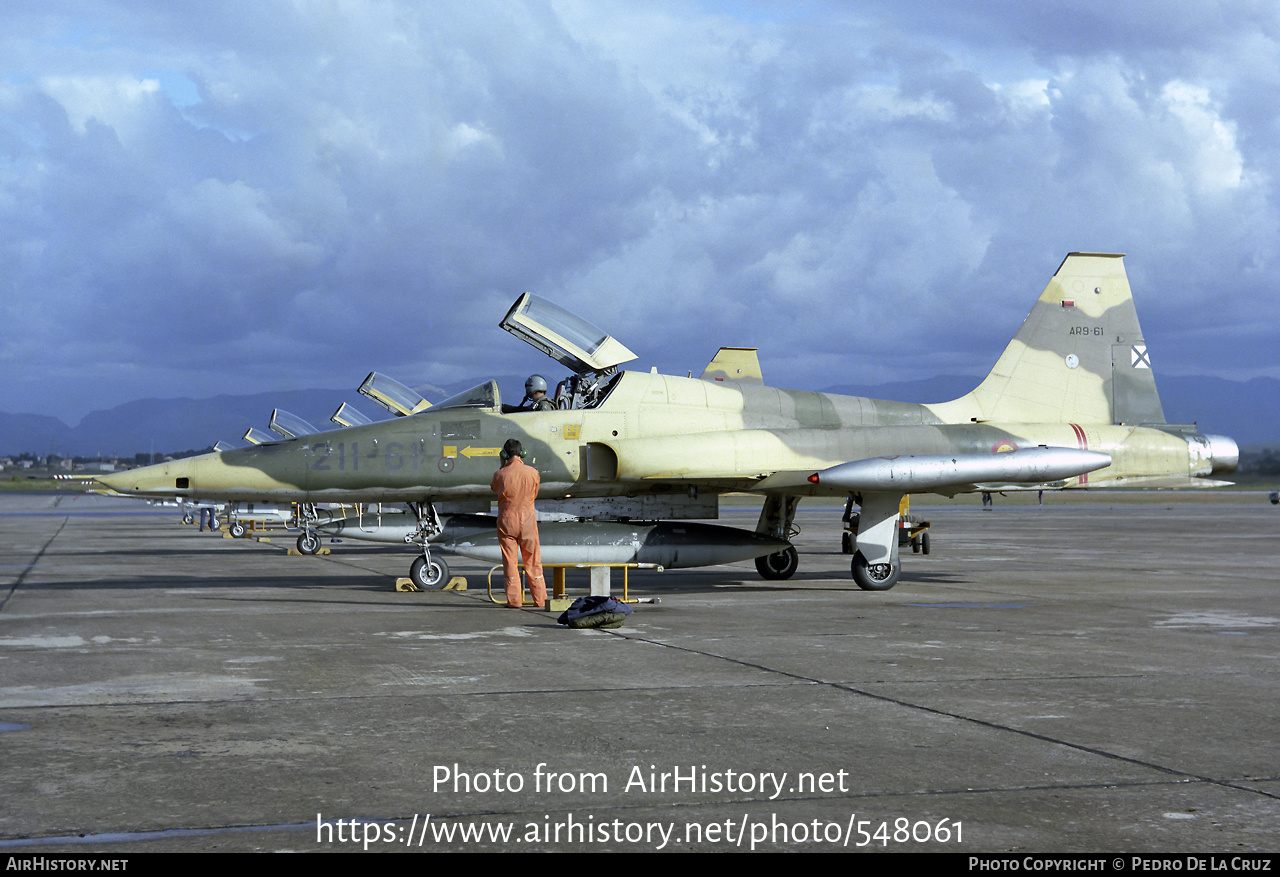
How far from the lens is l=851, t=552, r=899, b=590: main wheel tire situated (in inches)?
558

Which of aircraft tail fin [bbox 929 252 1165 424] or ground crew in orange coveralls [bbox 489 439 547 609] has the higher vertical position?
aircraft tail fin [bbox 929 252 1165 424]

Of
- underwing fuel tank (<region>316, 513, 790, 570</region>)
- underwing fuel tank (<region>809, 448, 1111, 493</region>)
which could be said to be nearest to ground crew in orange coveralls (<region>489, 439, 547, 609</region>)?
underwing fuel tank (<region>316, 513, 790, 570</region>)

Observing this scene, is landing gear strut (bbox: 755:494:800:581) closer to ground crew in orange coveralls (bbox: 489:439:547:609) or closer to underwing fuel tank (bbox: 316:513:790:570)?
underwing fuel tank (bbox: 316:513:790:570)

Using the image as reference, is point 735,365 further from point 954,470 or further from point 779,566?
point 954,470

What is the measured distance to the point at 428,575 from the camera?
14.4 m

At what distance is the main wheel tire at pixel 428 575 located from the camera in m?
14.3

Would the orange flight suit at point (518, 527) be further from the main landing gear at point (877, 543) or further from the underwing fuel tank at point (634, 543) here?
the main landing gear at point (877, 543)

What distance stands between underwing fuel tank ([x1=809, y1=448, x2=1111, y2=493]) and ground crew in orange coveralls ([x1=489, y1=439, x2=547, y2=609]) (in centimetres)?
377

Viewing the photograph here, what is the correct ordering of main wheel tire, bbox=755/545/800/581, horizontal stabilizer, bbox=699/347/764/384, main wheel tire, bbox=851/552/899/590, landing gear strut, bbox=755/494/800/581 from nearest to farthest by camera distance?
main wheel tire, bbox=851/552/899/590, landing gear strut, bbox=755/494/800/581, main wheel tire, bbox=755/545/800/581, horizontal stabilizer, bbox=699/347/764/384

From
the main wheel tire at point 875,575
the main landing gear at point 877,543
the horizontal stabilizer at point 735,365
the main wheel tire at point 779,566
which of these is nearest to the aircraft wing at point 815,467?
the main landing gear at point 877,543

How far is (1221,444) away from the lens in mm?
15883

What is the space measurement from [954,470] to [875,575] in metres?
1.67

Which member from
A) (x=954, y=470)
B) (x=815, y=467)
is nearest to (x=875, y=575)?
(x=815, y=467)
